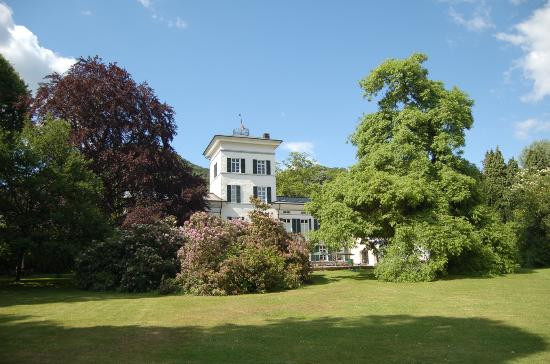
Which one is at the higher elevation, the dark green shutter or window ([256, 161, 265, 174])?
window ([256, 161, 265, 174])

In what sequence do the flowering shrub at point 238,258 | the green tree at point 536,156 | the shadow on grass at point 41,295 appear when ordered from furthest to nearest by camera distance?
1. the green tree at point 536,156
2. the flowering shrub at point 238,258
3. the shadow on grass at point 41,295

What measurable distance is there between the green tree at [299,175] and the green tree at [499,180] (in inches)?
765

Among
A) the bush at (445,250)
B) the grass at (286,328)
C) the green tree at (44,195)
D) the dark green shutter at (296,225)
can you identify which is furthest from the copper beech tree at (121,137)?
the dark green shutter at (296,225)

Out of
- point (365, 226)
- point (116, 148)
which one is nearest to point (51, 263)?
point (116, 148)

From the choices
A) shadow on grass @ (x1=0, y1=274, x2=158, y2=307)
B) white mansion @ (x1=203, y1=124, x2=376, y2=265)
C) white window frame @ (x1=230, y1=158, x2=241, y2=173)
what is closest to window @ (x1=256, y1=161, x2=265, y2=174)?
white mansion @ (x1=203, y1=124, x2=376, y2=265)

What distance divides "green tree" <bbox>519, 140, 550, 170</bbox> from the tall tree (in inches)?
2074

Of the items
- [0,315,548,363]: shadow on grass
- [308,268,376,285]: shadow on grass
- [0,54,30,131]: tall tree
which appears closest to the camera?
[0,315,548,363]: shadow on grass

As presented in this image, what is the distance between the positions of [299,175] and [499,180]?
88.1 feet

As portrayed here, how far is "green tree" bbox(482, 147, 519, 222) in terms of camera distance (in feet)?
161

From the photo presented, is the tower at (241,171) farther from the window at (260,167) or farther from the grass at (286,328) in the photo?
the grass at (286,328)

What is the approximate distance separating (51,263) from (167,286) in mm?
6683

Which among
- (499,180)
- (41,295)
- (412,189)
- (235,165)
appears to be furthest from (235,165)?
(499,180)

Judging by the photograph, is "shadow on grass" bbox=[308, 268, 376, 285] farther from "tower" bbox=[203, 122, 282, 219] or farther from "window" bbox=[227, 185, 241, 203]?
"window" bbox=[227, 185, 241, 203]

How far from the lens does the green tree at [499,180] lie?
4900 cm
